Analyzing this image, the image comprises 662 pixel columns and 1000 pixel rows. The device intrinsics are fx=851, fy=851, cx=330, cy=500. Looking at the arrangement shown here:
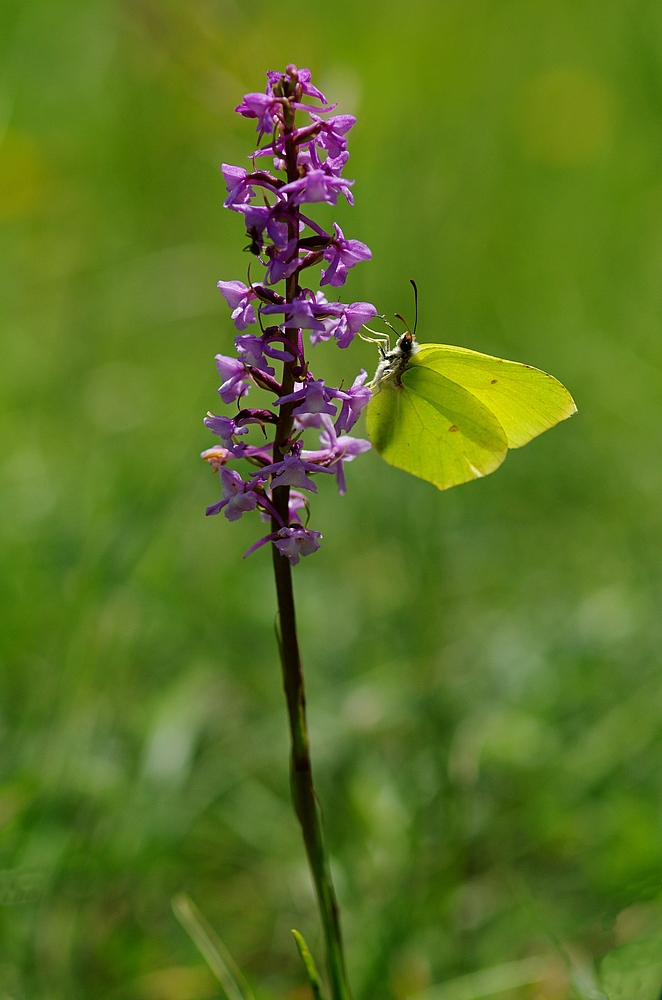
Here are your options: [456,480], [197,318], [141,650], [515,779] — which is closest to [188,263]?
[197,318]

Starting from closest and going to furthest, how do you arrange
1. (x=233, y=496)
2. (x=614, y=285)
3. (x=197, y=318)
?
(x=233, y=496)
(x=614, y=285)
(x=197, y=318)

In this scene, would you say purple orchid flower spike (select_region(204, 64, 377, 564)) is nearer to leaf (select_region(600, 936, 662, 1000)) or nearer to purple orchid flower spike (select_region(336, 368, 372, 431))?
purple orchid flower spike (select_region(336, 368, 372, 431))

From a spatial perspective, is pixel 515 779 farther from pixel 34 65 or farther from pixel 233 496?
pixel 34 65

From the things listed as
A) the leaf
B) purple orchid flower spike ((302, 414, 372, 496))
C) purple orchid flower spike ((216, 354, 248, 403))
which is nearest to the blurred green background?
the leaf

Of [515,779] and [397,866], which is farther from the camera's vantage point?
[515,779]

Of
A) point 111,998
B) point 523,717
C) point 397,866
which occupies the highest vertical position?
point 523,717

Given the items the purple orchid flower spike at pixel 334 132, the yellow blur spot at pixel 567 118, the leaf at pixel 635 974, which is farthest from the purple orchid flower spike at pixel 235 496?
the yellow blur spot at pixel 567 118
